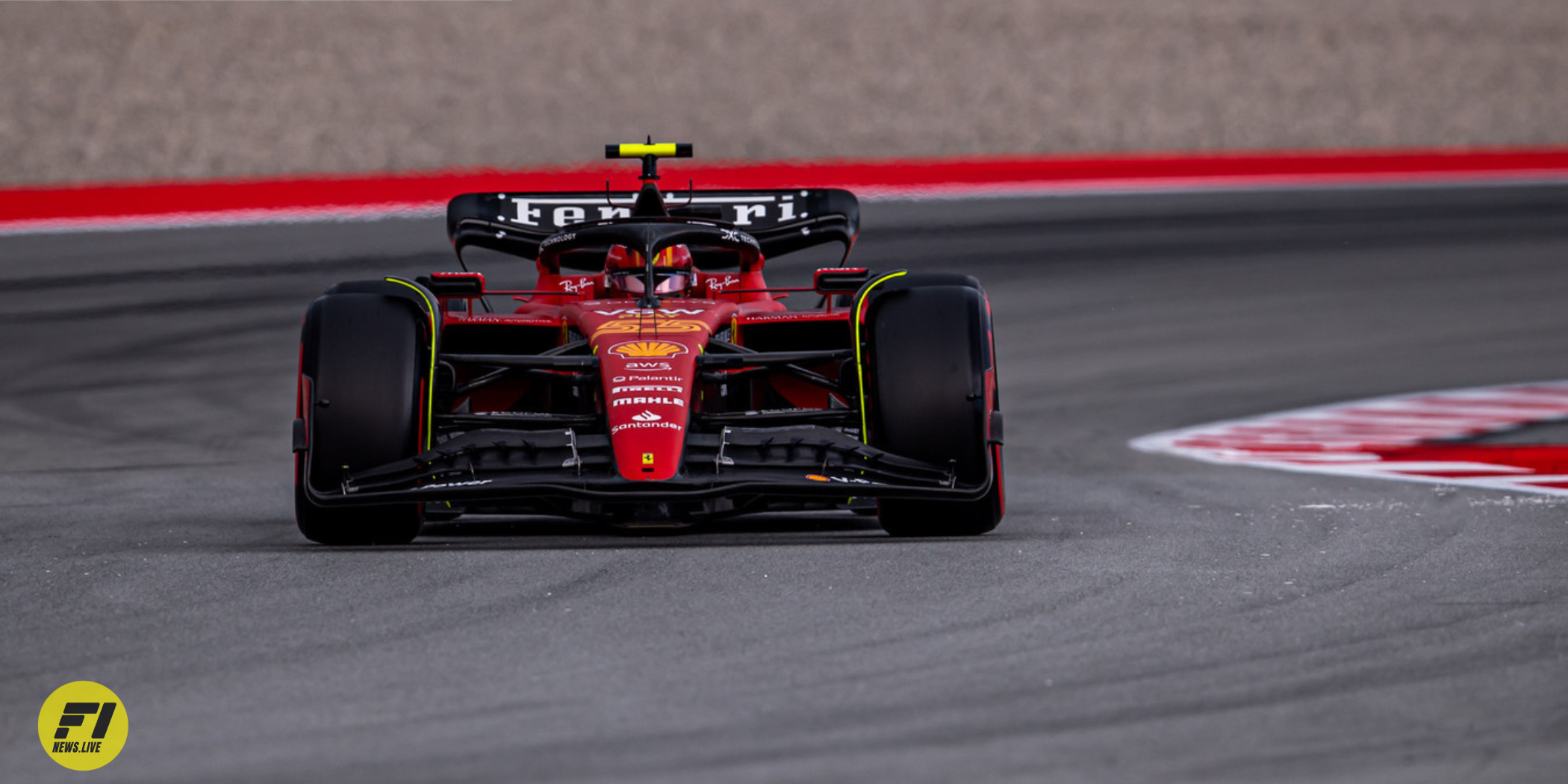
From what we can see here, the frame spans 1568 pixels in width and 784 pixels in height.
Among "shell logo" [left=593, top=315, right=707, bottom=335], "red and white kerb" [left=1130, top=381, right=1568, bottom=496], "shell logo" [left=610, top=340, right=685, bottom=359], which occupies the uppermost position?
"shell logo" [left=593, top=315, right=707, bottom=335]

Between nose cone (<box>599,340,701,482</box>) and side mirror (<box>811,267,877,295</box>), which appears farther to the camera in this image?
side mirror (<box>811,267,877,295</box>)

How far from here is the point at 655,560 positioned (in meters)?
6.41

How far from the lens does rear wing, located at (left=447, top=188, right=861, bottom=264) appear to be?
30.5 ft

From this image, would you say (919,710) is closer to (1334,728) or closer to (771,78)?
(1334,728)

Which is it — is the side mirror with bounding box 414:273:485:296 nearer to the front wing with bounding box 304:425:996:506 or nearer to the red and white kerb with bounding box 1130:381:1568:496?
the front wing with bounding box 304:425:996:506

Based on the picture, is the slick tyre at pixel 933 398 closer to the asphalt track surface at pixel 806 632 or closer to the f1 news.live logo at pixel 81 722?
the asphalt track surface at pixel 806 632

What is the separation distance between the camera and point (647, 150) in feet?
30.1

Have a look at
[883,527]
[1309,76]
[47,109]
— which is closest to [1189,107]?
[1309,76]

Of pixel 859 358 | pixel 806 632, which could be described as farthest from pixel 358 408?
pixel 806 632

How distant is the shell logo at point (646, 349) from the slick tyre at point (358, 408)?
2.34 ft

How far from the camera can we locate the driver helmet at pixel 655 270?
8.48 meters

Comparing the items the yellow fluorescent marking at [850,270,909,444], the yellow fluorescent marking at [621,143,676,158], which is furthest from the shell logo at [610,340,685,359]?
the yellow fluorescent marking at [621,143,676,158]

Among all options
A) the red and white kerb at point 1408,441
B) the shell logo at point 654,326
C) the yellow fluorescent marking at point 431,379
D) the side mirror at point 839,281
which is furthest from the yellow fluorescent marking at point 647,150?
the red and white kerb at point 1408,441

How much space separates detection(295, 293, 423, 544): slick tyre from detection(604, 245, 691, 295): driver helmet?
1554mm
